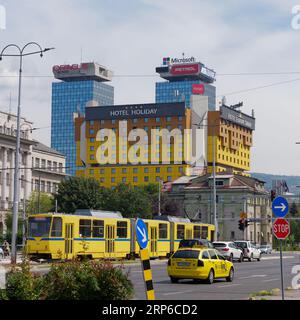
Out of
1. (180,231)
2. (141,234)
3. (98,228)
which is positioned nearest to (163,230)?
(180,231)

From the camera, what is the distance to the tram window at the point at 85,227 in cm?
Result: 4326

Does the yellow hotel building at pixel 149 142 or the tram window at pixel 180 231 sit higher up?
the yellow hotel building at pixel 149 142

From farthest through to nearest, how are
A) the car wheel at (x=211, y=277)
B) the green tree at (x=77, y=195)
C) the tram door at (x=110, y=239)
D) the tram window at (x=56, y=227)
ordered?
the green tree at (x=77, y=195) < the tram door at (x=110, y=239) < the tram window at (x=56, y=227) < the car wheel at (x=211, y=277)

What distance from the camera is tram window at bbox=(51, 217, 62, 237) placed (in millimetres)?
42000

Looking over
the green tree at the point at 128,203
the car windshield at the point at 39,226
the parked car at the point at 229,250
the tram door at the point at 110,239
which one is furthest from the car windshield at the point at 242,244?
the green tree at the point at 128,203

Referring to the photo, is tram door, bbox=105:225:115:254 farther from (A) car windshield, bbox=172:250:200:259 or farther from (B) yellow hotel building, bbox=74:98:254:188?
(B) yellow hotel building, bbox=74:98:254:188

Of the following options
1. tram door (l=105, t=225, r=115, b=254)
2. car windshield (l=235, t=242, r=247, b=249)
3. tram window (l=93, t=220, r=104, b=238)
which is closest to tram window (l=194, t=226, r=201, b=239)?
car windshield (l=235, t=242, r=247, b=249)

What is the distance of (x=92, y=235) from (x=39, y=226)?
3452 mm

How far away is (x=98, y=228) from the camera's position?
148 feet

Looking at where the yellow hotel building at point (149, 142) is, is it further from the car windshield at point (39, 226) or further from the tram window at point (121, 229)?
the car windshield at point (39, 226)

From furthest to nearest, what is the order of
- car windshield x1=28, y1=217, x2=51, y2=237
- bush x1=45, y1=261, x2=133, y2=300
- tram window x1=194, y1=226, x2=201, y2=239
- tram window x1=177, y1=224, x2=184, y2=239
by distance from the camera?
1. tram window x1=194, y1=226, x2=201, y2=239
2. tram window x1=177, y1=224, x2=184, y2=239
3. car windshield x1=28, y1=217, x2=51, y2=237
4. bush x1=45, y1=261, x2=133, y2=300

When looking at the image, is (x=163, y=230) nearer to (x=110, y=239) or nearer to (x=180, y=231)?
(x=180, y=231)

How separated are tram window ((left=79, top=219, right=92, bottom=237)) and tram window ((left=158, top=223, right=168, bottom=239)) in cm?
992
